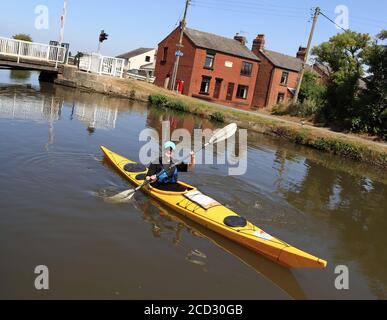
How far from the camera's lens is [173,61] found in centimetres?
3775

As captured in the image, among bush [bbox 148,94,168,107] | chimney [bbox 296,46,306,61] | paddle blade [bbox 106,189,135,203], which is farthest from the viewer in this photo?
chimney [bbox 296,46,306,61]

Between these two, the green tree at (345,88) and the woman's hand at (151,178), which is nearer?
the woman's hand at (151,178)

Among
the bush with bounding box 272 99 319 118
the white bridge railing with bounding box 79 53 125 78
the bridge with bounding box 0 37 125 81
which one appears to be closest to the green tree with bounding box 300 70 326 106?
the bush with bounding box 272 99 319 118

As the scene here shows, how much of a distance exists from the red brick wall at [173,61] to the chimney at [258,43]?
331 inches

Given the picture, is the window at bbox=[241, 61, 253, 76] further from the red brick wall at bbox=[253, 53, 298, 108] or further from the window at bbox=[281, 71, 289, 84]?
the window at bbox=[281, 71, 289, 84]

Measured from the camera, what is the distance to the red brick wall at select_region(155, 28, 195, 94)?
36094 mm

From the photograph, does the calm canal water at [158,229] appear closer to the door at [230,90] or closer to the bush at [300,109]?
the bush at [300,109]

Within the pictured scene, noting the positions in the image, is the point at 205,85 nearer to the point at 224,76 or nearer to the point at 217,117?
the point at 224,76

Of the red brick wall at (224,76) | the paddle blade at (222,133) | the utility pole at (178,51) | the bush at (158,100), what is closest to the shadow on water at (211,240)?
the paddle blade at (222,133)

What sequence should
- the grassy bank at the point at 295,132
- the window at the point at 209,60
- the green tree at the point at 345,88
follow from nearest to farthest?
the grassy bank at the point at 295,132, the green tree at the point at 345,88, the window at the point at 209,60

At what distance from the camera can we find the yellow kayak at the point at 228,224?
732 centimetres

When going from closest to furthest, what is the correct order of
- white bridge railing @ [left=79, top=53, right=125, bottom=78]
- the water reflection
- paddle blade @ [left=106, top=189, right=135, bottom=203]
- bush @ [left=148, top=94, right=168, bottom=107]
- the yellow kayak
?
the yellow kayak
the water reflection
paddle blade @ [left=106, top=189, right=135, bottom=203]
bush @ [left=148, top=94, right=168, bottom=107]
white bridge railing @ [left=79, top=53, right=125, bottom=78]

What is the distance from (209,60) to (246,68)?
15.0 ft

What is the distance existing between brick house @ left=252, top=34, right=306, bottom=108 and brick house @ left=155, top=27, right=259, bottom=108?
0.69 m
